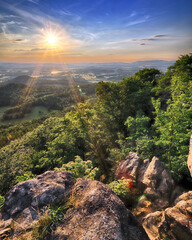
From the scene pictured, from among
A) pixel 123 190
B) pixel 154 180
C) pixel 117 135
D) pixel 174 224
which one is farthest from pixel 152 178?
pixel 117 135

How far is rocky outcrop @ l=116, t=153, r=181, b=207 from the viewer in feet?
34.7

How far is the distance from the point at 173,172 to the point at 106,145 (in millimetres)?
12672

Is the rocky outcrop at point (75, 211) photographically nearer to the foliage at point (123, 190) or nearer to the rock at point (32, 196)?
the rock at point (32, 196)

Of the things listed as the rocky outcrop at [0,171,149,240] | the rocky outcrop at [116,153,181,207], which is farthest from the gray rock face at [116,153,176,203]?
the rocky outcrop at [0,171,149,240]

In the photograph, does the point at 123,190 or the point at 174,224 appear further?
the point at 123,190

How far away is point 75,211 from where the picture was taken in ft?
15.4

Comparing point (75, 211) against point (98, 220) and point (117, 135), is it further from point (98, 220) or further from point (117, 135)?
point (117, 135)

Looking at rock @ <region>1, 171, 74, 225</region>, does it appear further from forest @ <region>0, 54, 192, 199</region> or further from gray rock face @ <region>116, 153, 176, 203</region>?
gray rock face @ <region>116, 153, 176, 203</region>

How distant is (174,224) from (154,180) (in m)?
3.95

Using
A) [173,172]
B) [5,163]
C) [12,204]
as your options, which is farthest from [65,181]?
[5,163]

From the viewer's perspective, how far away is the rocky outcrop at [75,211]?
4008 millimetres

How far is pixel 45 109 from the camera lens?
478 ft

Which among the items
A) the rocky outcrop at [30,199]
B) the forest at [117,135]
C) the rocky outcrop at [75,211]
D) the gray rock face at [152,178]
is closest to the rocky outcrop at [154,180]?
the gray rock face at [152,178]

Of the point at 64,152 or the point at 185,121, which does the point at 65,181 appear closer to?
the point at 185,121
